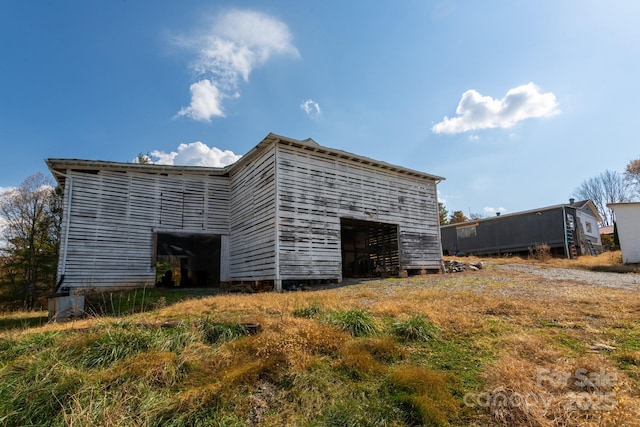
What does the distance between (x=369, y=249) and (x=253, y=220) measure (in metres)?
8.38

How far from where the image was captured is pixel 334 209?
14906 mm

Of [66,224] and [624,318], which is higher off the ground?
[66,224]

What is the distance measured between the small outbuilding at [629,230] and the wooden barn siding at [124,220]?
21801 millimetres

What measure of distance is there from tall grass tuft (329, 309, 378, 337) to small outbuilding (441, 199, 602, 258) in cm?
2442

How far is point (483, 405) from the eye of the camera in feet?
10.9

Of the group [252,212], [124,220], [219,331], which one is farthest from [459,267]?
[124,220]

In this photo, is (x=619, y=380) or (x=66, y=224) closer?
(x=619, y=380)

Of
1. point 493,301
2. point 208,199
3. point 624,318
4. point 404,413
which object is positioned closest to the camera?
point 404,413

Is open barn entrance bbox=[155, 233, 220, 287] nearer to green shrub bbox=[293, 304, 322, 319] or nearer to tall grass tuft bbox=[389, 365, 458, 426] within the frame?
green shrub bbox=[293, 304, 322, 319]

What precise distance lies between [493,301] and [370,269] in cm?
1330

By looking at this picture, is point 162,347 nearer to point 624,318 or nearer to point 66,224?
point 624,318

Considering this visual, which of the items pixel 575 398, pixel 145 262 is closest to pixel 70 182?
pixel 145 262

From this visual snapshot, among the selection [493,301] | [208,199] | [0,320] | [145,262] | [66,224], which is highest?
[208,199]

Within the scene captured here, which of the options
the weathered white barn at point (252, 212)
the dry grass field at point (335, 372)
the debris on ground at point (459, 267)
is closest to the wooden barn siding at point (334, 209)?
the weathered white barn at point (252, 212)
